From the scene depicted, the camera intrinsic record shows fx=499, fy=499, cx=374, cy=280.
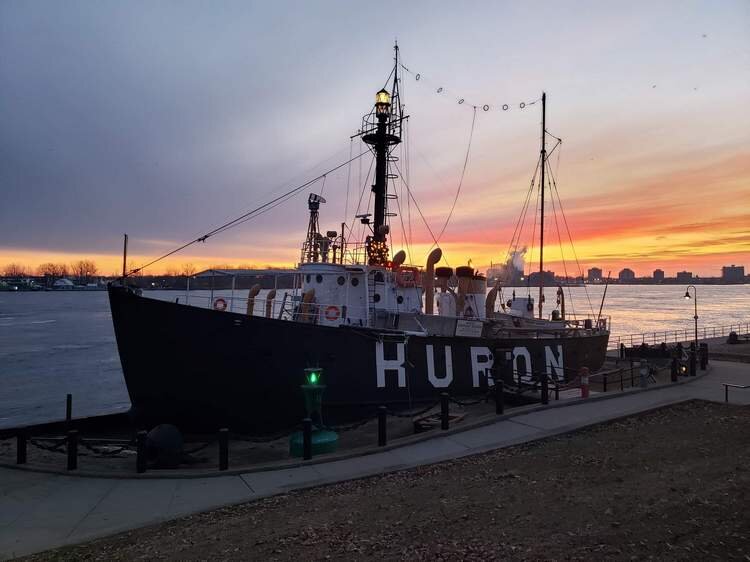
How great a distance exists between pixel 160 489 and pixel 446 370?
9.58 metres

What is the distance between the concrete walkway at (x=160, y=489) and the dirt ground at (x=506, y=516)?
0.46 meters

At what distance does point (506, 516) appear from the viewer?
654 centimetres

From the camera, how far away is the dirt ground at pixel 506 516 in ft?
18.6

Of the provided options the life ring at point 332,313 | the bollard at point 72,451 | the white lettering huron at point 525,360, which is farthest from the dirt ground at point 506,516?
the white lettering huron at point 525,360

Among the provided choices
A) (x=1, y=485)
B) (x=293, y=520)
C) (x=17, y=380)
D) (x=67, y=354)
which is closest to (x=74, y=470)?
(x=1, y=485)

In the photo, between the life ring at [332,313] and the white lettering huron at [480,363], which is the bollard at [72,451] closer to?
the life ring at [332,313]

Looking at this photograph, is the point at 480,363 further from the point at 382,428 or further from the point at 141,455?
the point at 141,455

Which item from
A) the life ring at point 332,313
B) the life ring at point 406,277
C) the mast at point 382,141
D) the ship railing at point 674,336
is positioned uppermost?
the mast at point 382,141

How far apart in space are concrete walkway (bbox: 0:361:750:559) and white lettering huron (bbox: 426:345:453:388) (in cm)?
413

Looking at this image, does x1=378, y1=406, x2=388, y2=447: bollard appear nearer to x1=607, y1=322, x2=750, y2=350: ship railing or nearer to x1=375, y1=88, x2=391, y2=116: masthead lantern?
x1=375, y1=88, x2=391, y2=116: masthead lantern

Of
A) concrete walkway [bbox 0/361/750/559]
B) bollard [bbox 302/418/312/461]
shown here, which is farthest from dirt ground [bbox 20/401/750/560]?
bollard [bbox 302/418/312/461]

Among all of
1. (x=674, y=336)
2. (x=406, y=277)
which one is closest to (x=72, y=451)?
(x=406, y=277)

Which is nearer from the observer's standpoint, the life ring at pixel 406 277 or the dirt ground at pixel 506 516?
the dirt ground at pixel 506 516

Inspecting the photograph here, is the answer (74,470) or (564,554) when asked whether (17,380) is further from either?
(564,554)
